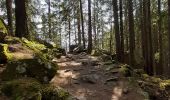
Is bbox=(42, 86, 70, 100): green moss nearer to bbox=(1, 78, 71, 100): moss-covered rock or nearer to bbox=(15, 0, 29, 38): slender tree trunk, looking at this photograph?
bbox=(1, 78, 71, 100): moss-covered rock

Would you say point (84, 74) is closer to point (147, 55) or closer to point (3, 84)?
point (3, 84)

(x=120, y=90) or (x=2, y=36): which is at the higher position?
(x=2, y=36)

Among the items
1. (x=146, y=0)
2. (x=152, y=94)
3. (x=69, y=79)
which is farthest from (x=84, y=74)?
(x=146, y=0)

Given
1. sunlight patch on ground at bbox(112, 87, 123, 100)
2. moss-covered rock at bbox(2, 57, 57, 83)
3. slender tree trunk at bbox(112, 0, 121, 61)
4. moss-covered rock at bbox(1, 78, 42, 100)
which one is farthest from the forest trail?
slender tree trunk at bbox(112, 0, 121, 61)

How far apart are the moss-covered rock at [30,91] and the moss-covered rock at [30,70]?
595 mm

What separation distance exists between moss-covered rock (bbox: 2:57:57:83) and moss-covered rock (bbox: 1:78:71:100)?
595 mm

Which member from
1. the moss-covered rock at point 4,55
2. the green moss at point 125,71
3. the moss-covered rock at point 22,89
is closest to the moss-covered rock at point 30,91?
the moss-covered rock at point 22,89

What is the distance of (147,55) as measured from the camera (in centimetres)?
2094

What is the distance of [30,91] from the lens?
7621 millimetres

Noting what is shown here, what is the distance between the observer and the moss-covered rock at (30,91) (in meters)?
7.45

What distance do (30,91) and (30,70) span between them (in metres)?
1.58

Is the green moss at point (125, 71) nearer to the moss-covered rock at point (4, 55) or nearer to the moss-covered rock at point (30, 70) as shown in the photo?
the moss-covered rock at point (30, 70)

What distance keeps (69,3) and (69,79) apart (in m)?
27.9

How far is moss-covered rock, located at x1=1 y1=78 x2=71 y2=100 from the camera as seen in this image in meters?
7.45
